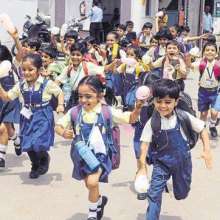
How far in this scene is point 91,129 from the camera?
417 cm

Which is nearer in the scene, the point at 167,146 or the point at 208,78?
the point at 167,146

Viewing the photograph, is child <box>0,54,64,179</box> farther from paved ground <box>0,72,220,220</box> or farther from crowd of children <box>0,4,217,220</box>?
paved ground <box>0,72,220,220</box>

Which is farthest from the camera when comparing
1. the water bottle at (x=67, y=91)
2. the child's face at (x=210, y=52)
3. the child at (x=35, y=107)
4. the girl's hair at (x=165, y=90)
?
the child's face at (x=210, y=52)

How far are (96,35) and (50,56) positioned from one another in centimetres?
1139

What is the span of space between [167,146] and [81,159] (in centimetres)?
63

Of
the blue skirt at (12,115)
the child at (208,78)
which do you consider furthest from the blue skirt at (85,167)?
the child at (208,78)

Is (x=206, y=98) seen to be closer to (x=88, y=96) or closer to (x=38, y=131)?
(x=38, y=131)

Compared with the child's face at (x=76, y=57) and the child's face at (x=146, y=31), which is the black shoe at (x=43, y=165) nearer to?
the child's face at (x=76, y=57)

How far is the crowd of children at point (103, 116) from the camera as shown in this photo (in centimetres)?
400

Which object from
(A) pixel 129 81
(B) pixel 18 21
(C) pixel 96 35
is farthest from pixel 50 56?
(C) pixel 96 35

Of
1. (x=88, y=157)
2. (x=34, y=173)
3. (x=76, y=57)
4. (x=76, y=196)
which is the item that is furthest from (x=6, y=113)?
(x=88, y=157)

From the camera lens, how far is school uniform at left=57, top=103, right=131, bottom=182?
4.14 meters

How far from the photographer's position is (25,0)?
15609 mm

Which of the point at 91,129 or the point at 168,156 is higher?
the point at 91,129
